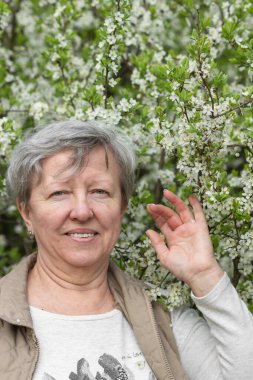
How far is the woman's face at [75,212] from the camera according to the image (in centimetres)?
299

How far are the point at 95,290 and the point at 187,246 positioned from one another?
0.50 m

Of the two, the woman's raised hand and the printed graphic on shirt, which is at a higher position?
the woman's raised hand

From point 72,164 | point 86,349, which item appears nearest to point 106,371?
point 86,349

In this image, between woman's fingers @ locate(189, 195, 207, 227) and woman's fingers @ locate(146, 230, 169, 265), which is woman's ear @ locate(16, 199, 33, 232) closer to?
woman's fingers @ locate(146, 230, 169, 265)

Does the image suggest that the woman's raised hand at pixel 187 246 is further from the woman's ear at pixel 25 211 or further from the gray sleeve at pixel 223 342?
the woman's ear at pixel 25 211

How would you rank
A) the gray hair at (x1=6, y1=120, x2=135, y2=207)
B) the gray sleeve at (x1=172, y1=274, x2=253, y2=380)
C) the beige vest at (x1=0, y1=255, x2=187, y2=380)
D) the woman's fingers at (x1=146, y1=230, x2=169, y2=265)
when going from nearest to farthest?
the beige vest at (x1=0, y1=255, x2=187, y2=380)
the gray sleeve at (x1=172, y1=274, x2=253, y2=380)
the gray hair at (x1=6, y1=120, x2=135, y2=207)
the woman's fingers at (x1=146, y1=230, x2=169, y2=265)

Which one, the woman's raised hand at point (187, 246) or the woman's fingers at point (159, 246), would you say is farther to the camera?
the woman's fingers at point (159, 246)

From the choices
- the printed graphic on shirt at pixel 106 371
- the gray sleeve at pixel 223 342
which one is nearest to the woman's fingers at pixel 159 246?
the gray sleeve at pixel 223 342

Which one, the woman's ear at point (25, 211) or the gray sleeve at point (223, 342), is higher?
the woman's ear at point (25, 211)

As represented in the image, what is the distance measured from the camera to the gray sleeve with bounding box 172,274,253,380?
294 cm

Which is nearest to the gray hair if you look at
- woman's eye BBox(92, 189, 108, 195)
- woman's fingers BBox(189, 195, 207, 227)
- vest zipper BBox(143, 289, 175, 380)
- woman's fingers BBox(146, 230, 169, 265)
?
woman's eye BBox(92, 189, 108, 195)

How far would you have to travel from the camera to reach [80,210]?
294 cm

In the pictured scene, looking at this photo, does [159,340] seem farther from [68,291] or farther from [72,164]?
[72,164]

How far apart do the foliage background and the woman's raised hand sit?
6.1 inches
